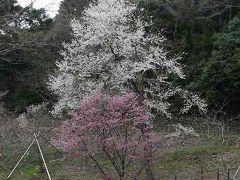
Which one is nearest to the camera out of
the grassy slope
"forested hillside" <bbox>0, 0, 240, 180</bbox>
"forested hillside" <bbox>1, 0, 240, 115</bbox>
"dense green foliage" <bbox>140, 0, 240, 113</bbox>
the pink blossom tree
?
the pink blossom tree

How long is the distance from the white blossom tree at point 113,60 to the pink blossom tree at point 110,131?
4142 mm

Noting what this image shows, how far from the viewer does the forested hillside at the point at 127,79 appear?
10164mm

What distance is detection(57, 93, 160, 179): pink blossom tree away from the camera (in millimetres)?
10055

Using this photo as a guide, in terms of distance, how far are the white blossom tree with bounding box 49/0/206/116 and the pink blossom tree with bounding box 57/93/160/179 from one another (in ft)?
13.6

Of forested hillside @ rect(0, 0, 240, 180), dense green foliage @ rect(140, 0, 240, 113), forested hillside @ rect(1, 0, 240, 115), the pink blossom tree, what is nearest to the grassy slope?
forested hillside @ rect(0, 0, 240, 180)

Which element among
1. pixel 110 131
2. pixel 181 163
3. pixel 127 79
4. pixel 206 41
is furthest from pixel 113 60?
pixel 206 41

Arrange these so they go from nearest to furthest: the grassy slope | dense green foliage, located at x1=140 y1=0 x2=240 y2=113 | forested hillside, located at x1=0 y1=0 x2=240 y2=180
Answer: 1. forested hillside, located at x1=0 y1=0 x2=240 y2=180
2. the grassy slope
3. dense green foliage, located at x1=140 y1=0 x2=240 y2=113

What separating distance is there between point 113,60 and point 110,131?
22.7 ft

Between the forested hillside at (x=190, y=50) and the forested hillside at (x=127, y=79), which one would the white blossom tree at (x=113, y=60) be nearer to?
the forested hillside at (x=127, y=79)

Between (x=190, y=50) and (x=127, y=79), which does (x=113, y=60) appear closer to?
(x=127, y=79)

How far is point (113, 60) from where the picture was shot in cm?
1680

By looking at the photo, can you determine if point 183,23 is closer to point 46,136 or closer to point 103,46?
point 103,46

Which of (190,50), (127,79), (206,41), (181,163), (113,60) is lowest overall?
(181,163)

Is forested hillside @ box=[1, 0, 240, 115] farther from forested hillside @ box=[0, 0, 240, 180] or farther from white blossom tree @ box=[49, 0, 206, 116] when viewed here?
white blossom tree @ box=[49, 0, 206, 116]
